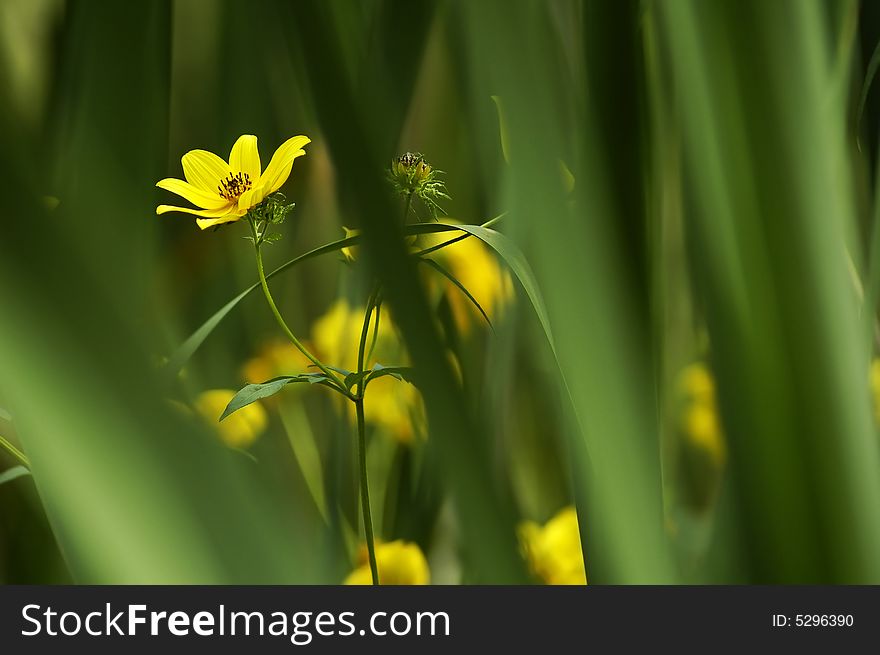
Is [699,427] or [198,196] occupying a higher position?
[198,196]

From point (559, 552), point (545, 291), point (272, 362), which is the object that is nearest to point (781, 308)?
point (545, 291)

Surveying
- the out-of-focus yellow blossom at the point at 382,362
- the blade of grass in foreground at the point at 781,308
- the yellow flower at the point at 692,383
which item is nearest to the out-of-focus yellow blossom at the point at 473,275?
the out-of-focus yellow blossom at the point at 382,362

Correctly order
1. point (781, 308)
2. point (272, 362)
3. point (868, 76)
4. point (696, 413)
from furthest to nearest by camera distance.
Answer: point (696, 413) < point (272, 362) < point (868, 76) < point (781, 308)

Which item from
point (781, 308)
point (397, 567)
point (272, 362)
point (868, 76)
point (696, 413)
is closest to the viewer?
point (781, 308)

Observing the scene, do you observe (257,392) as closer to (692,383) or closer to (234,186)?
Answer: (234,186)

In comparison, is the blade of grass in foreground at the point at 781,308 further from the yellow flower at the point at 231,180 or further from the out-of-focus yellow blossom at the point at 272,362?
the out-of-focus yellow blossom at the point at 272,362

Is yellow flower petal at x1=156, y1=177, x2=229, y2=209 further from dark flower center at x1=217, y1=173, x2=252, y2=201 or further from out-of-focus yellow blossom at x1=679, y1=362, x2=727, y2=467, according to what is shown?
out-of-focus yellow blossom at x1=679, y1=362, x2=727, y2=467

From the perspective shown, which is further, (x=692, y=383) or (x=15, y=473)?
(x=692, y=383)
